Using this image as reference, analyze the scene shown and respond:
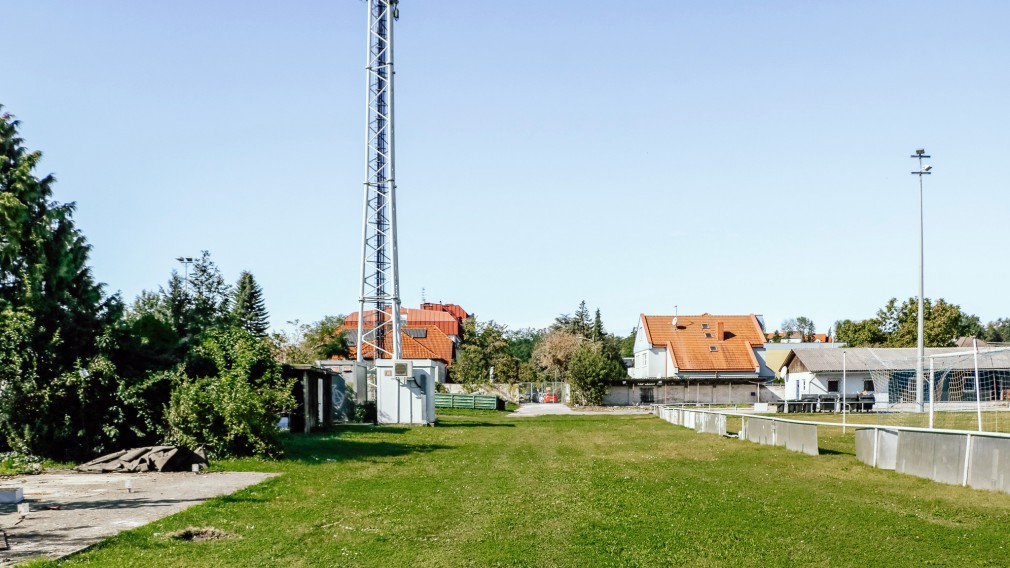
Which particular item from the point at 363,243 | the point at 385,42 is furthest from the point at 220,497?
the point at 385,42

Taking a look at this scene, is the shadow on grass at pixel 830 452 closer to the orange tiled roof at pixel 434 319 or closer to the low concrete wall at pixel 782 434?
the low concrete wall at pixel 782 434

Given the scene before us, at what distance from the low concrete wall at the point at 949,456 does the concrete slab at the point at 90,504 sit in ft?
37.7

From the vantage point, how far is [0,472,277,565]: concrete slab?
8.78 m

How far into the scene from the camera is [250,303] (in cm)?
7425

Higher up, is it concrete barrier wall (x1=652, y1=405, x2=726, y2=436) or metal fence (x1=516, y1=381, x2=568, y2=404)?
concrete barrier wall (x1=652, y1=405, x2=726, y2=436)

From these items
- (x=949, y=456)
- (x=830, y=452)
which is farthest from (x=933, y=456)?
(x=830, y=452)

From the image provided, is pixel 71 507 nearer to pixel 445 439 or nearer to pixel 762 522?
pixel 762 522

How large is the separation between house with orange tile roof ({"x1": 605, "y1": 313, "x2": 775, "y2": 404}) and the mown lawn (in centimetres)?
Result: 4584

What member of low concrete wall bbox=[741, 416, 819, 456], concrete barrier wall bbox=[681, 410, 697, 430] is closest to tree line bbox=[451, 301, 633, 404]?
concrete barrier wall bbox=[681, 410, 697, 430]

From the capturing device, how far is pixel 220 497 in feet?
40.4

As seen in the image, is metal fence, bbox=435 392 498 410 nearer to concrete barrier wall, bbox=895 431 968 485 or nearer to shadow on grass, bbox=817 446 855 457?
shadow on grass, bbox=817 446 855 457

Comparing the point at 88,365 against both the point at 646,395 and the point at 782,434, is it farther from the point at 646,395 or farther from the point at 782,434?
the point at 646,395

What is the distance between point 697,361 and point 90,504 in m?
63.2

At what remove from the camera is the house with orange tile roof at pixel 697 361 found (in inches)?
2512
